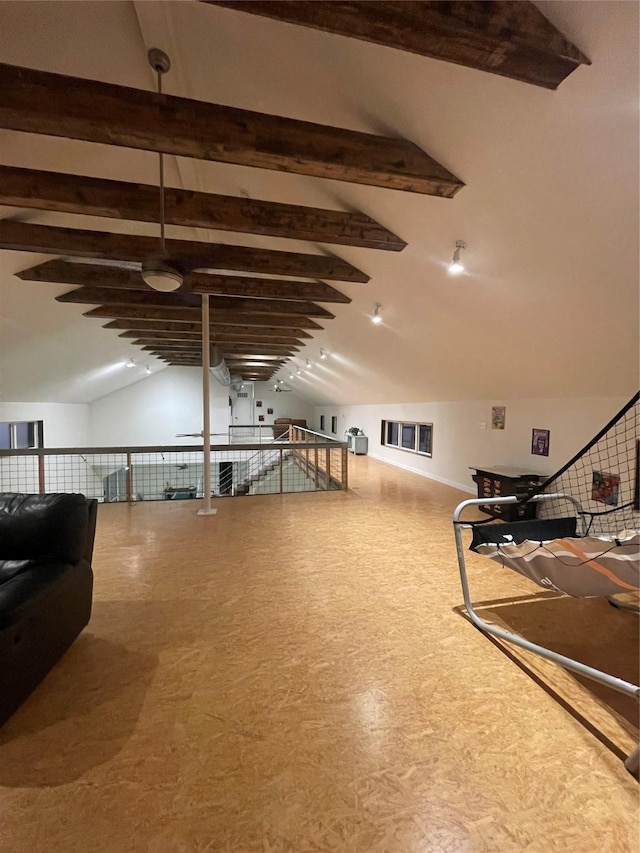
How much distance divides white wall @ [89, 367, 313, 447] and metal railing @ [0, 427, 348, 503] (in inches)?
29.4

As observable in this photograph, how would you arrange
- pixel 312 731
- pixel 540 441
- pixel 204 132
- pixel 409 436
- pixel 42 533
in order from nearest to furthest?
pixel 312 731, pixel 204 132, pixel 42 533, pixel 540 441, pixel 409 436

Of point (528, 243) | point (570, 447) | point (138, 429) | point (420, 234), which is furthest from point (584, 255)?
point (138, 429)

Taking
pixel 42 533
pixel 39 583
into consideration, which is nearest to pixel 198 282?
pixel 42 533

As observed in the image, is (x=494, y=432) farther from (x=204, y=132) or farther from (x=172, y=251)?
(x=204, y=132)

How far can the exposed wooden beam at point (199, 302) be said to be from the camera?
181 inches

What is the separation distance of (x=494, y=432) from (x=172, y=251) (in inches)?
196

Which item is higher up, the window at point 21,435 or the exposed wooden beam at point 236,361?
the exposed wooden beam at point 236,361

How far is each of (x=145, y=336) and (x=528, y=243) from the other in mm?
6420

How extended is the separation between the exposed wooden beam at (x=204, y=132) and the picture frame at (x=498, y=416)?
12.8ft

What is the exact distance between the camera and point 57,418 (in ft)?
29.2

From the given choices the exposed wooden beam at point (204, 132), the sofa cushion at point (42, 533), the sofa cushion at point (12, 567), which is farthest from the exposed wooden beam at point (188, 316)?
the sofa cushion at point (12, 567)

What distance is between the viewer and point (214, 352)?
7.31m

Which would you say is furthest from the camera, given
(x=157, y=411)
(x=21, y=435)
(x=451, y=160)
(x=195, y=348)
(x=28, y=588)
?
(x=157, y=411)

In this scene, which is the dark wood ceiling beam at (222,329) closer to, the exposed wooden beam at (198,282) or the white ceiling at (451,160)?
the exposed wooden beam at (198,282)
